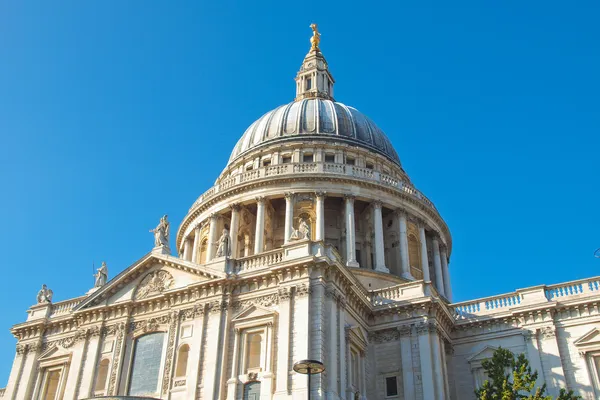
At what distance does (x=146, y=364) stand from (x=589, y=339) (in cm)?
2278

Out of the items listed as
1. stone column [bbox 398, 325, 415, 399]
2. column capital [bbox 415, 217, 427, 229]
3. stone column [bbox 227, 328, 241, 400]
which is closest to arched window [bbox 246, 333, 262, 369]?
stone column [bbox 227, 328, 241, 400]

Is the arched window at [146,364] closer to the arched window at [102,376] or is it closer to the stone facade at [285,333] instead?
the stone facade at [285,333]

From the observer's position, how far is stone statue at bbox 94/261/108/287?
40.7 metres

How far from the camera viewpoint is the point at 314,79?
219ft

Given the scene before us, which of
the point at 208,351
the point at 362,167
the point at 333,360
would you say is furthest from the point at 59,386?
the point at 362,167

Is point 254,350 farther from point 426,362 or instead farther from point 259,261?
point 426,362

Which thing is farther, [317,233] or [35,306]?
[317,233]

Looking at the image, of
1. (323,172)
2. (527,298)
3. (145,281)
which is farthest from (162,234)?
(527,298)

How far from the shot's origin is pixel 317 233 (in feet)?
160

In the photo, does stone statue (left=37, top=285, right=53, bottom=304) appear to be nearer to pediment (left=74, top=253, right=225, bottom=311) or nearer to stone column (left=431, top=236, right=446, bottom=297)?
pediment (left=74, top=253, right=225, bottom=311)

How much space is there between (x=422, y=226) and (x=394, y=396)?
67.3 ft

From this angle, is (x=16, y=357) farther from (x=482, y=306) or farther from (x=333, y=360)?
(x=482, y=306)

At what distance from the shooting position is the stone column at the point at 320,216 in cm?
4866

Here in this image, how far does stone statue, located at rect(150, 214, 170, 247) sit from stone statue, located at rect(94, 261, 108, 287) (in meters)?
4.43
